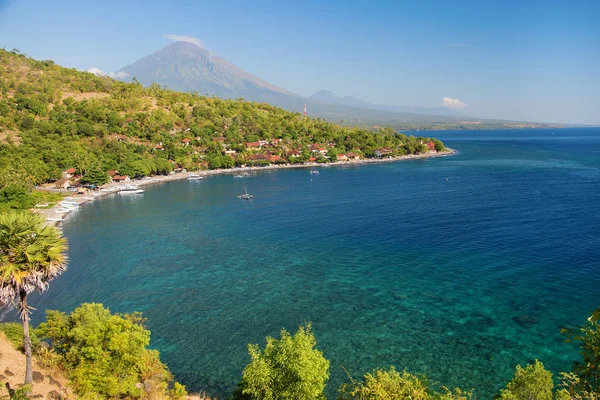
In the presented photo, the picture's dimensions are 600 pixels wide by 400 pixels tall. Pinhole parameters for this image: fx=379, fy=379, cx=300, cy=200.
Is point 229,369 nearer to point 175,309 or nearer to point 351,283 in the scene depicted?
point 175,309

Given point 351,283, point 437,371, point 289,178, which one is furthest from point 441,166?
point 437,371

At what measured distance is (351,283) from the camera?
29.5m

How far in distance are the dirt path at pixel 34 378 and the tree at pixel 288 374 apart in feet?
22.7

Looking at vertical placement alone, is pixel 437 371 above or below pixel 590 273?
below

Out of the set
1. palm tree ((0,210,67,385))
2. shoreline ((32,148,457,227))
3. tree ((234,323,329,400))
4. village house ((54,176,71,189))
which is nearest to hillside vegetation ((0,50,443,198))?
village house ((54,176,71,189))

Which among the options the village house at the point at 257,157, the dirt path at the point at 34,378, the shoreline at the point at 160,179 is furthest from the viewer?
the village house at the point at 257,157

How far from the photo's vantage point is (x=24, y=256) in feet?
40.3

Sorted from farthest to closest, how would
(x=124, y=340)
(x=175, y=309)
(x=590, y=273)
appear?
1. (x=590, y=273)
2. (x=175, y=309)
3. (x=124, y=340)

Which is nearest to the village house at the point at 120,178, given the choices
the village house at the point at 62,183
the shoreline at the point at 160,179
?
the shoreline at the point at 160,179

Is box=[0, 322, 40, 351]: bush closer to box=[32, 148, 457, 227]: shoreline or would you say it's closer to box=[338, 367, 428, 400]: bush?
box=[32, 148, 457, 227]: shoreline

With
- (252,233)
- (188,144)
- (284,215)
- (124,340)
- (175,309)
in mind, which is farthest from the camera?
(188,144)

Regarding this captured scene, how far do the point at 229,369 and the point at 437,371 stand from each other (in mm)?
10670

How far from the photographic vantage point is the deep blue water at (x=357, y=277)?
20938mm

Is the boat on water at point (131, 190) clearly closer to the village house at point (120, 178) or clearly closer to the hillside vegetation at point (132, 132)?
the hillside vegetation at point (132, 132)
